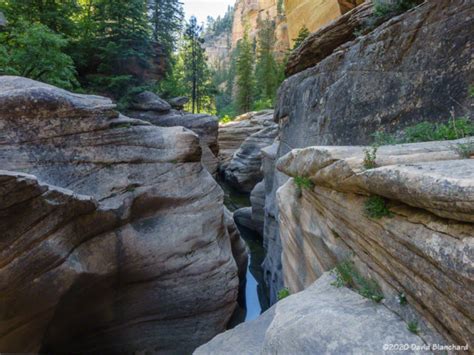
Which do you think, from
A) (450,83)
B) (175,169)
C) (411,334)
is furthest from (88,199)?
(450,83)

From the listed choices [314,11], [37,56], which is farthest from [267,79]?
[37,56]

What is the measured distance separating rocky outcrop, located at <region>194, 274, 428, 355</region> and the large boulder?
740 inches

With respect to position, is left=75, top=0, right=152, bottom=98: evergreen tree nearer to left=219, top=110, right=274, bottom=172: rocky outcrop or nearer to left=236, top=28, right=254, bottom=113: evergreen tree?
left=219, top=110, right=274, bottom=172: rocky outcrop

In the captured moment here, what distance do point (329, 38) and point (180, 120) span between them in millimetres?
14656

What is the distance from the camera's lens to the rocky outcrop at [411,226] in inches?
82.7

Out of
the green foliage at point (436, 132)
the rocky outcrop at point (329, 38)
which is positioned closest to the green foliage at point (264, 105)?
the rocky outcrop at point (329, 38)

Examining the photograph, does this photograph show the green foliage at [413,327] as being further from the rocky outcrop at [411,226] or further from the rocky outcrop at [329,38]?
the rocky outcrop at [329,38]

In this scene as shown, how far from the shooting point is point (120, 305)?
24.8 feet

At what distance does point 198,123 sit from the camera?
23281 mm

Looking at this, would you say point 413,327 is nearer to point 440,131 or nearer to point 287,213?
point 440,131

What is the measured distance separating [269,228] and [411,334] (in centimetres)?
1055

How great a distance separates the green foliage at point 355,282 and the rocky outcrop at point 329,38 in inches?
267

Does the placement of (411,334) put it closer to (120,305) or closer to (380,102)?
(380,102)

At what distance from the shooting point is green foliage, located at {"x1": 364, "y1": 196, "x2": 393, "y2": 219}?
9.83 feet
